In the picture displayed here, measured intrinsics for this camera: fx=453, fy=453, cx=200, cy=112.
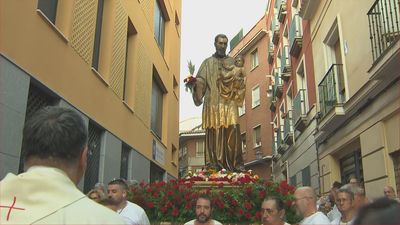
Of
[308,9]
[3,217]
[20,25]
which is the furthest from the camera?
[308,9]

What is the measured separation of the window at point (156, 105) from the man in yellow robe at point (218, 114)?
32.3 feet

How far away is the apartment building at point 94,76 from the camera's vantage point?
22.4 feet

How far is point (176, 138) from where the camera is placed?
88.8 ft

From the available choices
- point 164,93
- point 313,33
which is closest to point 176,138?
point 164,93

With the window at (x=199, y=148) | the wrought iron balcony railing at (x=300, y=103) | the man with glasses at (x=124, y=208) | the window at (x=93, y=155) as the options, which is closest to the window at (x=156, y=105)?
the wrought iron balcony railing at (x=300, y=103)

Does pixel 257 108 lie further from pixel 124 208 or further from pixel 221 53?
pixel 124 208

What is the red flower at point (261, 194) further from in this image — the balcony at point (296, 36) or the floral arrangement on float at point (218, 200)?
the balcony at point (296, 36)

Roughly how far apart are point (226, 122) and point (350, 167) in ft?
15.6

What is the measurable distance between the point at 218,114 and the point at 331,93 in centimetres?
465

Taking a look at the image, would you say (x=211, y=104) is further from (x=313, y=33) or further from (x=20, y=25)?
(x=313, y=33)

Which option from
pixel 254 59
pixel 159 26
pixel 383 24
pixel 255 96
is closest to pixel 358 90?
pixel 383 24

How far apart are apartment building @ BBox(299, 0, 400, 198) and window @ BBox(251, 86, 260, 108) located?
18670 millimetres

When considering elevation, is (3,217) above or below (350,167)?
below

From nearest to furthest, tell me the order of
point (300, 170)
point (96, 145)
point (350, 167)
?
point (96, 145) < point (350, 167) < point (300, 170)
